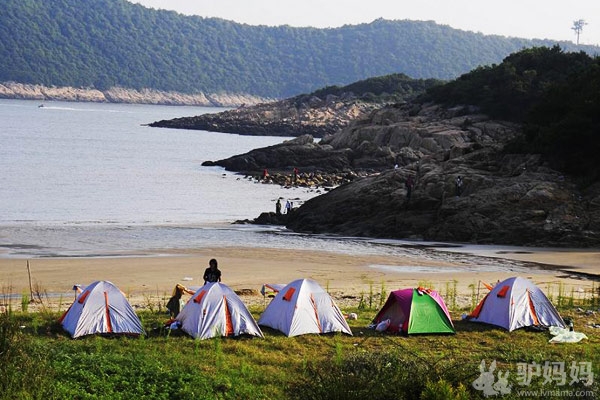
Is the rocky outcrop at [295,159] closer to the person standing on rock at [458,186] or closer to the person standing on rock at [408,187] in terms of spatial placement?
the person standing on rock at [408,187]

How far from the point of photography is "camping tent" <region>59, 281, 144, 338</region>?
56.2ft

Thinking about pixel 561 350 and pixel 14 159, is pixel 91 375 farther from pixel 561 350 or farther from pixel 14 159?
pixel 14 159

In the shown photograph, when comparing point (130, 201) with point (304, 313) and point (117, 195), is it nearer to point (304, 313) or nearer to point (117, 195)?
point (117, 195)

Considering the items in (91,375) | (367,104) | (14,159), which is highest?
(367,104)

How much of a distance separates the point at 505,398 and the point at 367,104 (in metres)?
118

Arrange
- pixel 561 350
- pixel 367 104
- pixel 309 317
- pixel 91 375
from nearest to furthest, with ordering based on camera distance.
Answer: pixel 91 375
pixel 561 350
pixel 309 317
pixel 367 104

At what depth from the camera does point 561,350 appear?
16.8 m

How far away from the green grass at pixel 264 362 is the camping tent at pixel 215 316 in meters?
0.24

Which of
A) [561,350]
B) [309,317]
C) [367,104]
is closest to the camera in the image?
[561,350]

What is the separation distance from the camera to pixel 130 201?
173 ft

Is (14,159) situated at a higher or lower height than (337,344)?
higher

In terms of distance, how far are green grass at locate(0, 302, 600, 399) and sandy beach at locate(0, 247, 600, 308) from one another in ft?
14.2

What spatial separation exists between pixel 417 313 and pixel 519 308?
7.64 ft

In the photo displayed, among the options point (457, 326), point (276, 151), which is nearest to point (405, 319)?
point (457, 326)
